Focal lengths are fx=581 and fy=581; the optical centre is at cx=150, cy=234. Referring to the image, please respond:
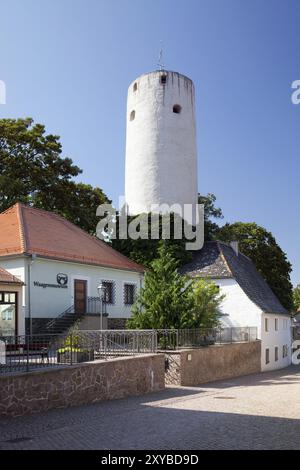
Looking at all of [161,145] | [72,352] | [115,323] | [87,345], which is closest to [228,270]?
[115,323]

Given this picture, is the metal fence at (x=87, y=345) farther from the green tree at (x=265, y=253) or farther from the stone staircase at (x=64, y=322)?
the green tree at (x=265, y=253)

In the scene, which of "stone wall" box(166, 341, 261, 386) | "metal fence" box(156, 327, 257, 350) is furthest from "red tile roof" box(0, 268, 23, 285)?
"stone wall" box(166, 341, 261, 386)

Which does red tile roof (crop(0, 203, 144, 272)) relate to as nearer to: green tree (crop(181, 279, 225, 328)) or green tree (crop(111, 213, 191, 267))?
green tree (crop(111, 213, 191, 267))

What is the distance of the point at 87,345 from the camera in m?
18.5

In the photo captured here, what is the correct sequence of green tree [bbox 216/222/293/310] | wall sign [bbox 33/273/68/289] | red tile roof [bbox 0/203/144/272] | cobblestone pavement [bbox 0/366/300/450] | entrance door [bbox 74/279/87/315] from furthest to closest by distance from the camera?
green tree [bbox 216/222/293/310] → entrance door [bbox 74/279/87/315] → red tile roof [bbox 0/203/144/272] → wall sign [bbox 33/273/68/289] → cobblestone pavement [bbox 0/366/300/450]

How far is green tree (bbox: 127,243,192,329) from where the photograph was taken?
976 inches

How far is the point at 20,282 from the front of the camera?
2364cm

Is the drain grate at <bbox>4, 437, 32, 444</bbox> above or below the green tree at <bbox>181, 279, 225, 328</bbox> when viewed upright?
below

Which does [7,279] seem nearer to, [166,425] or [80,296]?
[80,296]

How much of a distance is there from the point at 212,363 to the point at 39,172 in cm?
1811

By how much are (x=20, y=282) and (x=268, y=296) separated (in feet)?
69.2

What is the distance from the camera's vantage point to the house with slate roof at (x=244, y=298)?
3441cm
